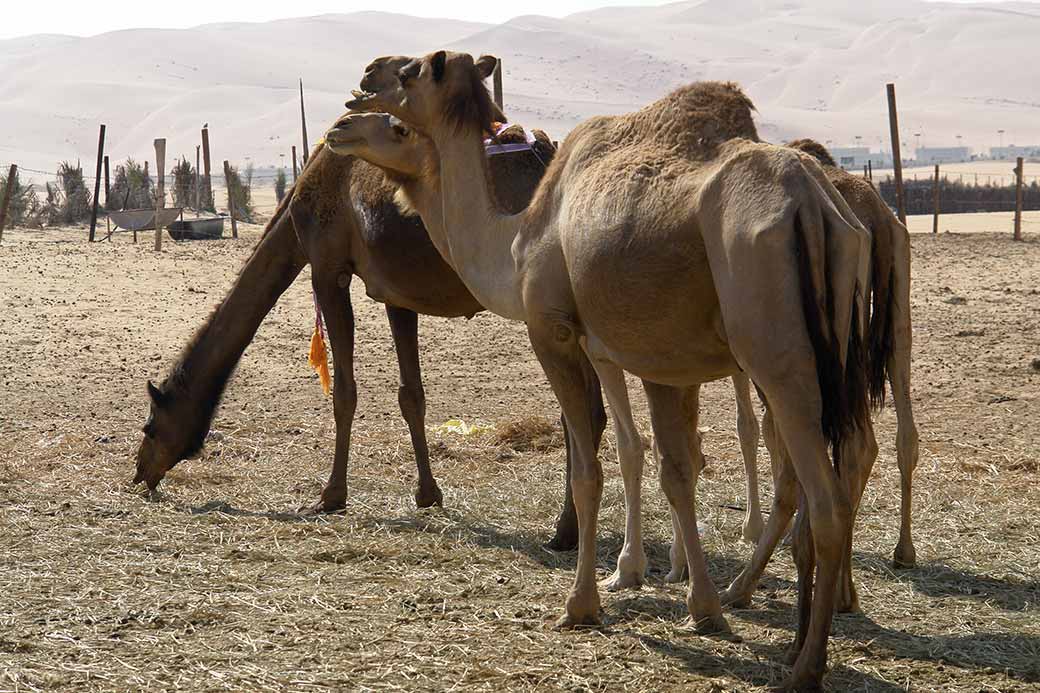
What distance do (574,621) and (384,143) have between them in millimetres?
2489

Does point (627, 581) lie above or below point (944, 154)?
below

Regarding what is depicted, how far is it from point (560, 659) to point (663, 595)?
1112 mm

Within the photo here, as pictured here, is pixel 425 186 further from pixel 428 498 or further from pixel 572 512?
pixel 428 498

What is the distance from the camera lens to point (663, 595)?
650 cm

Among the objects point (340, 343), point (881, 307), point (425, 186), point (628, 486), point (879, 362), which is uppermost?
point (425, 186)

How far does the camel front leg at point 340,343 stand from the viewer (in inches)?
341

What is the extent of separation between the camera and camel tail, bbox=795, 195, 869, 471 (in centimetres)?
476

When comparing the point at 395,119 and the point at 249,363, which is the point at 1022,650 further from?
the point at 249,363

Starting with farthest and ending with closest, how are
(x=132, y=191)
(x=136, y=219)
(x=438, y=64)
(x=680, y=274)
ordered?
(x=132, y=191) < (x=136, y=219) < (x=438, y=64) < (x=680, y=274)

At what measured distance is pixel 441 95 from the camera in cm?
651

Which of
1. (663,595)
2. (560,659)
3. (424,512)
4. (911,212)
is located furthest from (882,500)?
(911,212)

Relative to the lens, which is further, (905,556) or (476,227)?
(905,556)

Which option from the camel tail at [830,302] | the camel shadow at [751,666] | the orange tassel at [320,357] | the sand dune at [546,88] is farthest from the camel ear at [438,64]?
the sand dune at [546,88]

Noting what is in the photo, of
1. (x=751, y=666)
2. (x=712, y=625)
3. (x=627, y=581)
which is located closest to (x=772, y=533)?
(x=712, y=625)
